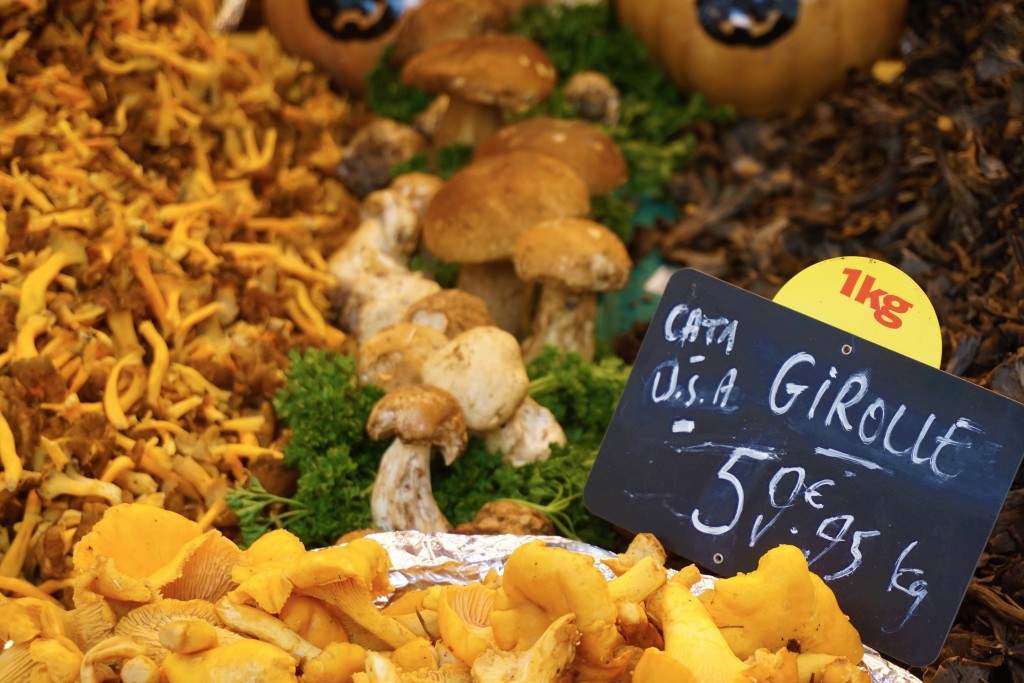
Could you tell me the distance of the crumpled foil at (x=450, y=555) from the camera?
1.56m

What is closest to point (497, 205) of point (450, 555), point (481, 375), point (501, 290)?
point (501, 290)

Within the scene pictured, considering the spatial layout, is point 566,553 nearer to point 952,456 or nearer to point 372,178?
point 952,456

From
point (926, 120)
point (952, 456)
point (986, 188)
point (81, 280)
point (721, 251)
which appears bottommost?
point (81, 280)

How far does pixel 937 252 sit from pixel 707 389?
0.89m

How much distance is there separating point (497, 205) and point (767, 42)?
1.50 metres

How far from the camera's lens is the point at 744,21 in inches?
131

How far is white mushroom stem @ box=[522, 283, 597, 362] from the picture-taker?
2430 millimetres

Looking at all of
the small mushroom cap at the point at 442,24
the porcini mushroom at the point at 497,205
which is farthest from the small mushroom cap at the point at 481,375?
the small mushroom cap at the point at 442,24

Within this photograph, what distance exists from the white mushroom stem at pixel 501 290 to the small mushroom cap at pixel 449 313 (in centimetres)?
32

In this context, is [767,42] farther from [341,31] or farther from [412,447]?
[412,447]

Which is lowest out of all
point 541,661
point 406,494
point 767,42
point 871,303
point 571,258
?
point 406,494

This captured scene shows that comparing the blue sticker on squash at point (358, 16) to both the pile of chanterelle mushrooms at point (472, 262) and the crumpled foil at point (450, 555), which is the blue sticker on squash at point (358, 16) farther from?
the crumpled foil at point (450, 555)

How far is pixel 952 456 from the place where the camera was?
1453 mm

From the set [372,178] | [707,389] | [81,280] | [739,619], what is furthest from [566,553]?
[372,178]
